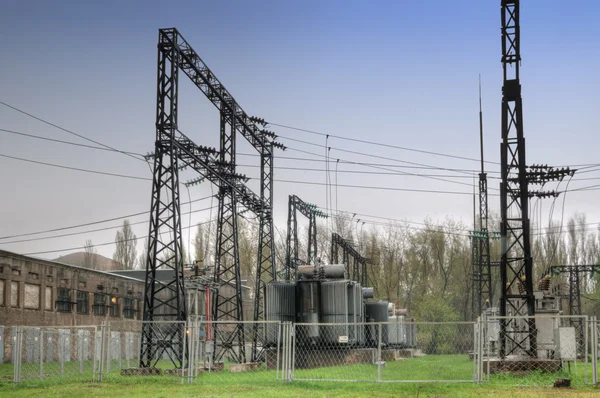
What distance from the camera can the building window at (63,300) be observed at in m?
48.1

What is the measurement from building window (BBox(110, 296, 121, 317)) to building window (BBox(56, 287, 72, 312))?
16.9 ft

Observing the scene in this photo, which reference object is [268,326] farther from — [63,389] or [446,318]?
[446,318]

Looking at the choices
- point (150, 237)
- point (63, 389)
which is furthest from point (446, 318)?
point (63, 389)

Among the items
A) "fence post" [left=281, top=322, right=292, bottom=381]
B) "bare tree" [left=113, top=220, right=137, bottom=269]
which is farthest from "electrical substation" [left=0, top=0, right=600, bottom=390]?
"bare tree" [left=113, top=220, right=137, bottom=269]

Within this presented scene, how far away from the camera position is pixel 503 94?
27250mm

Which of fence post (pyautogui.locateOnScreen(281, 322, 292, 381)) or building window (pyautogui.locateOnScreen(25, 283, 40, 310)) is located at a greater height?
building window (pyautogui.locateOnScreen(25, 283, 40, 310))

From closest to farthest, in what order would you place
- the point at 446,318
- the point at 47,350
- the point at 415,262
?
the point at 47,350 → the point at 446,318 → the point at 415,262

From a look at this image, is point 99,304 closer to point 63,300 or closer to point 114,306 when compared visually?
point 114,306

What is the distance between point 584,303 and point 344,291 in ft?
187

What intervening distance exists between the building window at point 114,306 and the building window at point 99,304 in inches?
38.4

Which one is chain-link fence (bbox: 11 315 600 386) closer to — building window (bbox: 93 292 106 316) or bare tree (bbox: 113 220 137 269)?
building window (bbox: 93 292 106 316)

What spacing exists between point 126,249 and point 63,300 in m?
44.6

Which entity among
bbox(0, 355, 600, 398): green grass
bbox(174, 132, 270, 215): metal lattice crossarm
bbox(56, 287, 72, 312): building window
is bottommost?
bbox(0, 355, 600, 398): green grass

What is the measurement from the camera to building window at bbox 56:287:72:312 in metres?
48.1
